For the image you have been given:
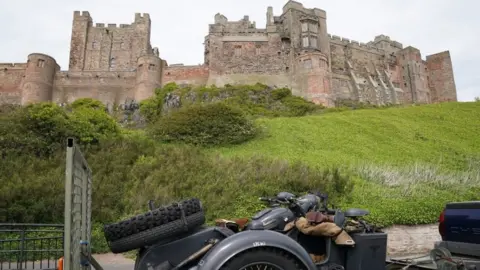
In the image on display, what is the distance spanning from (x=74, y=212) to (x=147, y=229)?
0.76 meters

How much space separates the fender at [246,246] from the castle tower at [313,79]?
44781 mm

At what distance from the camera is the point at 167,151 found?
1650 centimetres

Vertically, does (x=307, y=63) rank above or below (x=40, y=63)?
above

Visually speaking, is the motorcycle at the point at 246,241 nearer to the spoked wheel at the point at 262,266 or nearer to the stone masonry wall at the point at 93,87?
the spoked wheel at the point at 262,266

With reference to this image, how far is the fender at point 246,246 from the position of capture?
10.9ft

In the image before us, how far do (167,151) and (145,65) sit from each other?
33.5m

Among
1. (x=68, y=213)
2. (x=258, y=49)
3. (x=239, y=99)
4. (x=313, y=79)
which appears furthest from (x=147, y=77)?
(x=68, y=213)

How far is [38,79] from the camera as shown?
151ft

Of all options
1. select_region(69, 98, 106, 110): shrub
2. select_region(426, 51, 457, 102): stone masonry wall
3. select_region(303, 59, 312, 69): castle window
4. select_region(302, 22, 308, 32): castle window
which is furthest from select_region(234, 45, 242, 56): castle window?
select_region(426, 51, 457, 102): stone masonry wall

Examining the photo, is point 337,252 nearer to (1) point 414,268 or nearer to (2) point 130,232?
(1) point 414,268

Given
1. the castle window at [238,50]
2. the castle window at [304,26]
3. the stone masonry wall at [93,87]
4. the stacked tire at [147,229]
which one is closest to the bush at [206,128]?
the stacked tire at [147,229]

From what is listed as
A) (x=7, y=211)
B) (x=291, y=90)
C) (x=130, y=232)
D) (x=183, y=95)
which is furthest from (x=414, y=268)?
(x=291, y=90)

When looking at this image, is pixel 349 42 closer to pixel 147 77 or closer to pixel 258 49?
pixel 258 49

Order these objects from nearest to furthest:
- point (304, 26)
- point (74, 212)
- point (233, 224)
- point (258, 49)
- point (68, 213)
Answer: point (68, 213), point (74, 212), point (233, 224), point (258, 49), point (304, 26)
